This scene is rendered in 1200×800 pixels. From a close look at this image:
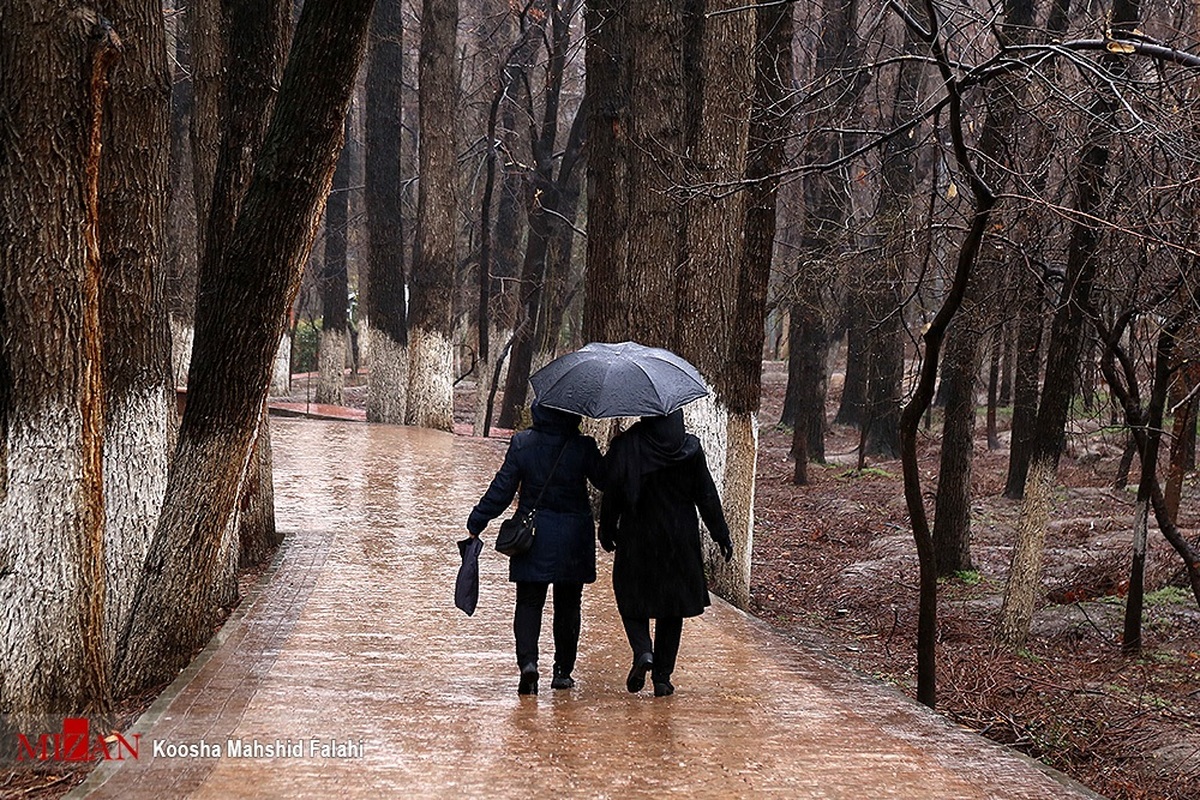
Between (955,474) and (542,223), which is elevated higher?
(542,223)

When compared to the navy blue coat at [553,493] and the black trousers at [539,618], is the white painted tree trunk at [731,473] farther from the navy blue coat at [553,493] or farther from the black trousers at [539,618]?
the navy blue coat at [553,493]

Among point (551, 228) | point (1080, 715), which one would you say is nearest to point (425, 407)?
point (551, 228)

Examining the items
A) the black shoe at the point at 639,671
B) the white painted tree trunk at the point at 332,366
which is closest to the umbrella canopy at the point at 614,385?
the black shoe at the point at 639,671

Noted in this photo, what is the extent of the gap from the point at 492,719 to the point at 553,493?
1238 millimetres

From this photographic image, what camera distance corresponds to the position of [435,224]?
23.3 meters

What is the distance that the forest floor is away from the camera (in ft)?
29.8

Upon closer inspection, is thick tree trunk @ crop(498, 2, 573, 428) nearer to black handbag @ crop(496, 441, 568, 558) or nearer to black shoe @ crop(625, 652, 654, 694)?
black shoe @ crop(625, 652, 654, 694)

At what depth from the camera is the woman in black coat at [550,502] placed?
701cm

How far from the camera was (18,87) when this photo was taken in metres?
6.54

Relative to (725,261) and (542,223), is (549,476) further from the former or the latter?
(542,223)

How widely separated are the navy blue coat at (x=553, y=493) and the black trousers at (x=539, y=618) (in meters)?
0.13

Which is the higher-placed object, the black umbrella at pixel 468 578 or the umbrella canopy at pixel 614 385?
the umbrella canopy at pixel 614 385

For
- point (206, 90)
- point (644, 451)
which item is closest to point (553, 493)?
point (644, 451)

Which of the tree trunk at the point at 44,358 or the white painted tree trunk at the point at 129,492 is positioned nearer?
the tree trunk at the point at 44,358
